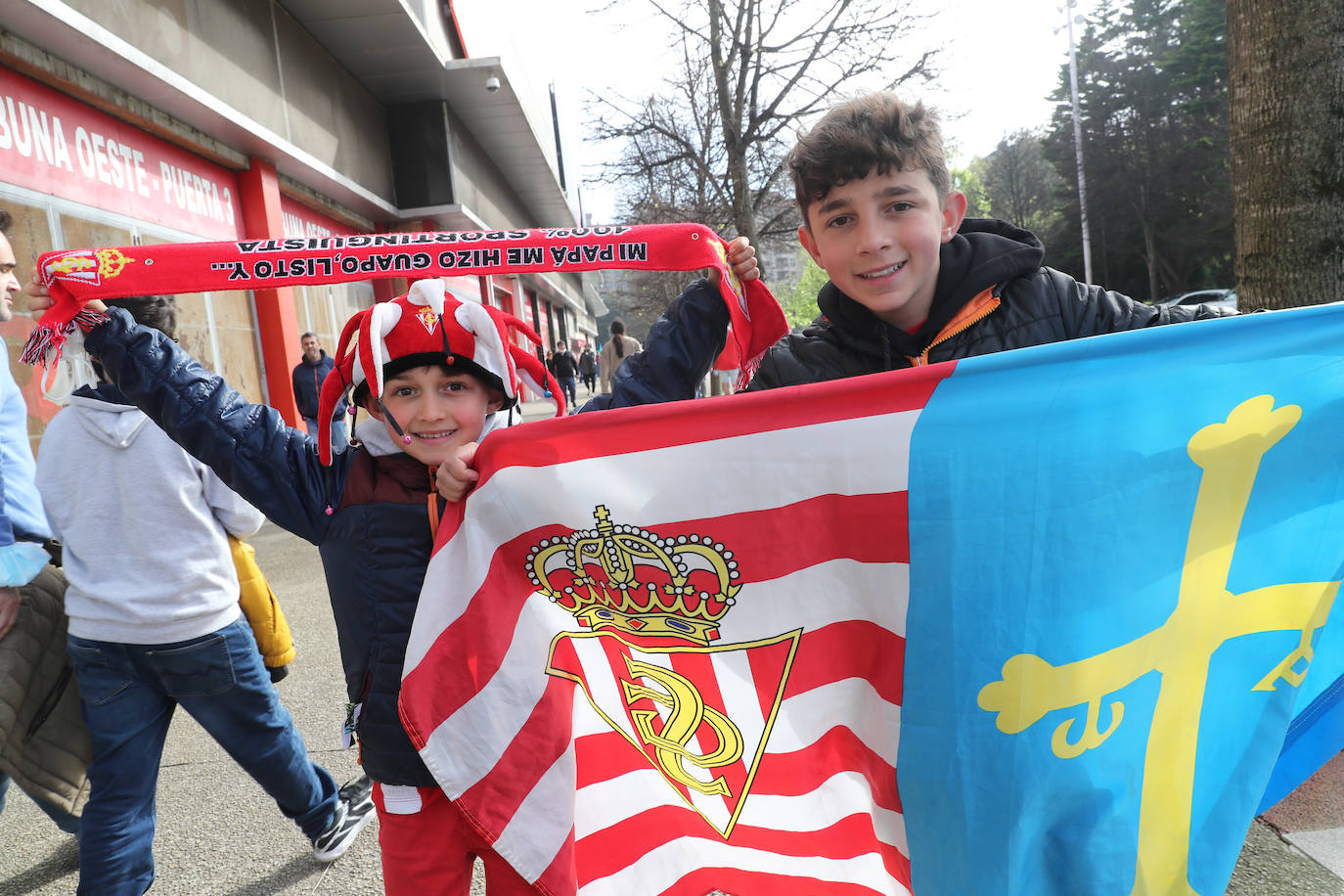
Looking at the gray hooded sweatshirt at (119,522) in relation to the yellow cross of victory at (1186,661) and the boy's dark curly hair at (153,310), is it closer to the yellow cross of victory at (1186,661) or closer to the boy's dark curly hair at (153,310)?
the boy's dark curly hair at (153,310)

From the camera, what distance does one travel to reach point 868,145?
2066mm

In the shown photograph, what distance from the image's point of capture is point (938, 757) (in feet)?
5.82

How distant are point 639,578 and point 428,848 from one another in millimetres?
806

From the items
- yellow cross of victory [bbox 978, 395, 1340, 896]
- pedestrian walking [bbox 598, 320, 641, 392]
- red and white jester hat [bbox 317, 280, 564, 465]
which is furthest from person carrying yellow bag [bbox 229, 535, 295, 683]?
pedestrian walking [bbox 598, 320, 641, 392]

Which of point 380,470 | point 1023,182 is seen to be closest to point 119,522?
point 380,470

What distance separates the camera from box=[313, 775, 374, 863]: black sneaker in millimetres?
3133

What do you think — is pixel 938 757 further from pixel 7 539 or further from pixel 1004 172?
pixel 1004 172

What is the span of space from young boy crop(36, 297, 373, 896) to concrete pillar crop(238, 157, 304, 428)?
9272 mm

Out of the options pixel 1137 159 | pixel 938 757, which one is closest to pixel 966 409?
pixel 938 757

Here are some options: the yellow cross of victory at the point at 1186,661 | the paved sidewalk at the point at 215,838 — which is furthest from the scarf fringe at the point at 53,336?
the yellow cross of victory at the point at 1186,661

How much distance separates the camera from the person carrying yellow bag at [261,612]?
3.04m

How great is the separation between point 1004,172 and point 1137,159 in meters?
16.2

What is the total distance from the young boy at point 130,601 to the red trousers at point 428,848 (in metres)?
1.03

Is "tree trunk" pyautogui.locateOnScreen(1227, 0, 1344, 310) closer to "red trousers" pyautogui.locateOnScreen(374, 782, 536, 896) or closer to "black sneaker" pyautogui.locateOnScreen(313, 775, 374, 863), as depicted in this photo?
"red trousers" pyautogui.locateOnScreen(374, 782, 536, 896)
